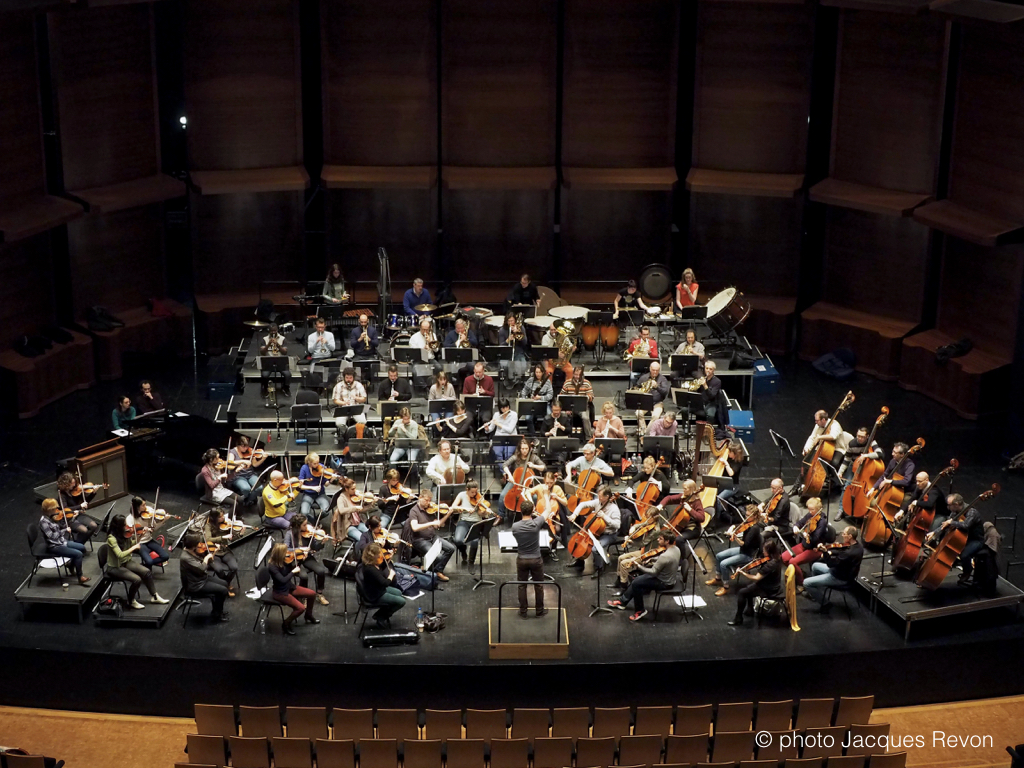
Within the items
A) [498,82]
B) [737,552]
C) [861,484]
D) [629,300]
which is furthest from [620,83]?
[737,552]

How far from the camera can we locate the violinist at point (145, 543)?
1590cm

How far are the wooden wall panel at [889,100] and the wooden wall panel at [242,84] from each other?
352 inches

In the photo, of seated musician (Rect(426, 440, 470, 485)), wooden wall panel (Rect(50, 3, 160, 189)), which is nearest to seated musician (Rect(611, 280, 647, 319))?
seated musician (Rect(426, 440, 470, 485))

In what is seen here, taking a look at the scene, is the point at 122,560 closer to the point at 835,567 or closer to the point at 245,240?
the point at 835,567

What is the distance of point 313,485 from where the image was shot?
17.7 m

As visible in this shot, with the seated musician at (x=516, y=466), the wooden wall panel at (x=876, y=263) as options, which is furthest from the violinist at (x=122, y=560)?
the wooden wall panel at (x=876, y=263)

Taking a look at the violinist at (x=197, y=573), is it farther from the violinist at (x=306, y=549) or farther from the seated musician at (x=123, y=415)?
the seated musician at (x=123, y=415)

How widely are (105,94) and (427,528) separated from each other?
10.1 m

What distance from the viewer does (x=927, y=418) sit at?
Result: 830 inches

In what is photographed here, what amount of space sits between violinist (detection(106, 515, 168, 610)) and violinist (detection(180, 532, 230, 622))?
515mm

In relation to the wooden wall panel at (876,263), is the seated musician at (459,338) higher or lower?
lower

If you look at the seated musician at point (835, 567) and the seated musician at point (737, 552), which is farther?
the seated musician at point (737, 552)

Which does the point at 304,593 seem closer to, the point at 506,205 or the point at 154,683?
the point at 154,683

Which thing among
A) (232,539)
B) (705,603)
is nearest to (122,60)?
(232,539)
